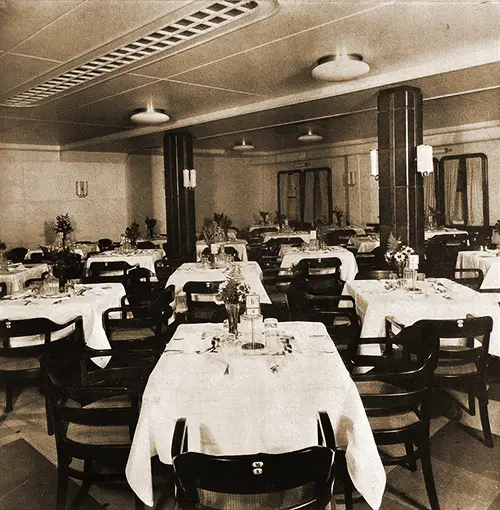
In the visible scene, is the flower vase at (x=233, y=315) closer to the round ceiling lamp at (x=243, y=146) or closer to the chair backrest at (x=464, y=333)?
the chair backrest at (x=464, y=333)

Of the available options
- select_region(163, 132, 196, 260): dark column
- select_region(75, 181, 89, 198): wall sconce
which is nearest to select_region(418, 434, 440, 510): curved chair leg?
select_region(163, 132, 196, 260): dark column

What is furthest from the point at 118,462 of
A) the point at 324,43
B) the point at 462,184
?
the point at 462,184

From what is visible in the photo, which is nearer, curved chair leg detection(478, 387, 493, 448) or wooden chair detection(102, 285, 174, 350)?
curved chair leg detection(478, 387, 493, 448)

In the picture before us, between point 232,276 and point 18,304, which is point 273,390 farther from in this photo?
point 18,304

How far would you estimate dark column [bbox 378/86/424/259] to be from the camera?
6773mm

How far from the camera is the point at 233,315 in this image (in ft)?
10.2

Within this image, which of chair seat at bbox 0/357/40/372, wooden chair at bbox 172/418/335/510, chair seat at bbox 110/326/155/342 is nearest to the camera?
wooden chair at bbox 172/418/335/510

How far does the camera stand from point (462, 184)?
1211 cm

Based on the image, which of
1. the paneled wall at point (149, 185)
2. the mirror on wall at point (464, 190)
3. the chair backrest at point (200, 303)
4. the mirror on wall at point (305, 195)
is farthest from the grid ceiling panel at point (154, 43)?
the mirror on wall at point (305, 195)

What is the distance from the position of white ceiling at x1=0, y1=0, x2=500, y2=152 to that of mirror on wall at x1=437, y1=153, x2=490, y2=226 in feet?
6.47

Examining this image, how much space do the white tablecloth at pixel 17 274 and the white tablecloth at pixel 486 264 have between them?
5295 millimetres

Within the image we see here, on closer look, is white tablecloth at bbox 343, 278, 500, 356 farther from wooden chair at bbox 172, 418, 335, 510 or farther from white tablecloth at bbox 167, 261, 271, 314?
wooden chair at bbox 172, 418, 335, 510

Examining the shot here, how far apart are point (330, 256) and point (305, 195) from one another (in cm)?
793

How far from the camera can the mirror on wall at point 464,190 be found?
11.8 m
